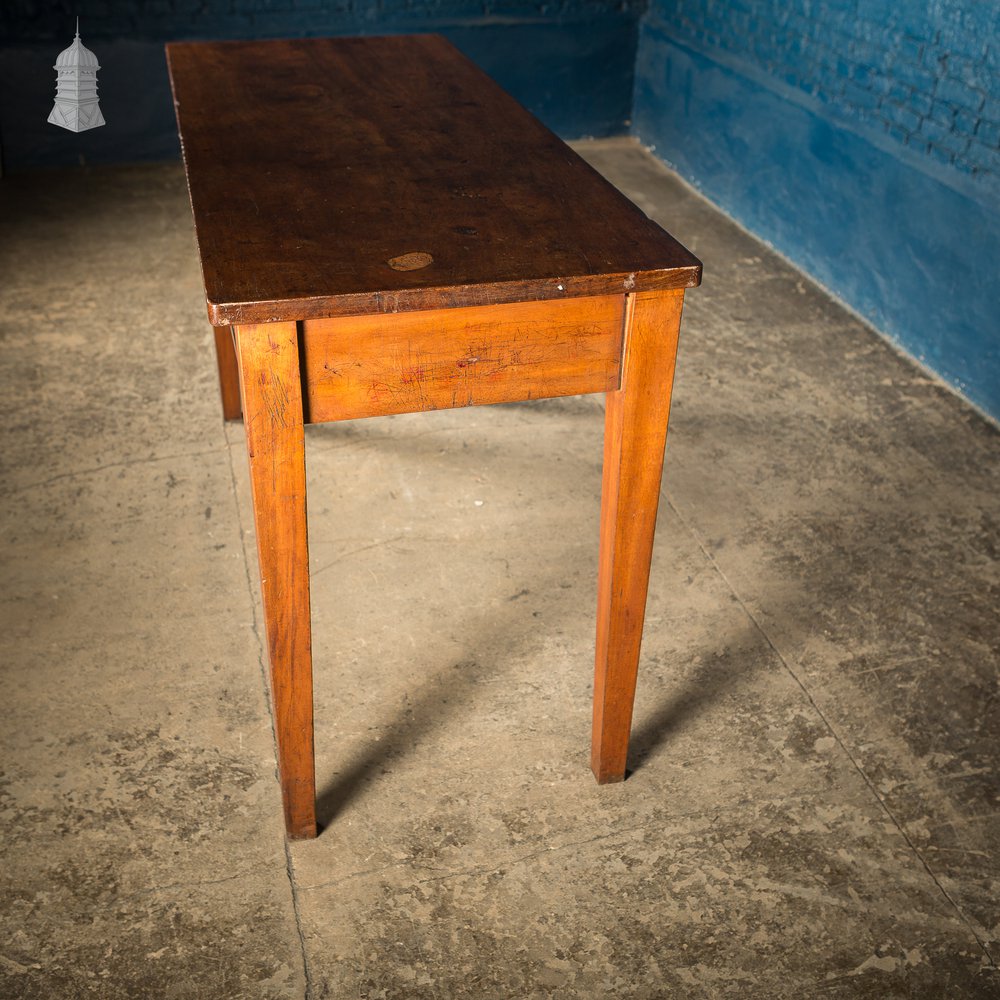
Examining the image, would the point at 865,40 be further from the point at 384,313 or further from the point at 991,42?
the point at 384,313

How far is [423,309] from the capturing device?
137 centimetres

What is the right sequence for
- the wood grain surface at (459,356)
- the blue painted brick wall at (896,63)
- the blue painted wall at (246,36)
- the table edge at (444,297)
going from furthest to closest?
the blue painted wall at (246,36), the blue painted brick wall at (896,63), the wood grain surface at (459,356), the table edge at (444,297)

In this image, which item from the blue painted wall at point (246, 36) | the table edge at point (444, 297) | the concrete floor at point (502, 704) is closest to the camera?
the table edge at point (444, 297)

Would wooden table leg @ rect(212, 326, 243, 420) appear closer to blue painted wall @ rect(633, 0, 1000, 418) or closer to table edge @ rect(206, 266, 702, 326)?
table edge @ rect(206, 266, 702, 326)

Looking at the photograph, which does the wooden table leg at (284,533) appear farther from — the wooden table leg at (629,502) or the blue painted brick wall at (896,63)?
the blue painted brick wall at (896,63)

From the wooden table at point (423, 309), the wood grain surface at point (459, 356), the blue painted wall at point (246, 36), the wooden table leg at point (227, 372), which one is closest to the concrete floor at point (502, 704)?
the wooden table leg at point (227, 372)

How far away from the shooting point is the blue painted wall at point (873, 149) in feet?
10.3

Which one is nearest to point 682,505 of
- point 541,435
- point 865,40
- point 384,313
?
point 541,435

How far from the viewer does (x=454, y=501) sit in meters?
2.66

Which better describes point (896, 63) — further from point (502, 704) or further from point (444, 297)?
point (444, 297)

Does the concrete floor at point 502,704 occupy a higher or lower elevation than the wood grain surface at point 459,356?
lower

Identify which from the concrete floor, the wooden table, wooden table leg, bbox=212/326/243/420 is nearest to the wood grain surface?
the wooden table

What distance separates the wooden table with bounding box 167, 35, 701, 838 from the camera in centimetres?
136

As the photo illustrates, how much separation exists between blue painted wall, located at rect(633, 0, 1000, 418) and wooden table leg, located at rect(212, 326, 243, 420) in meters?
2.15
